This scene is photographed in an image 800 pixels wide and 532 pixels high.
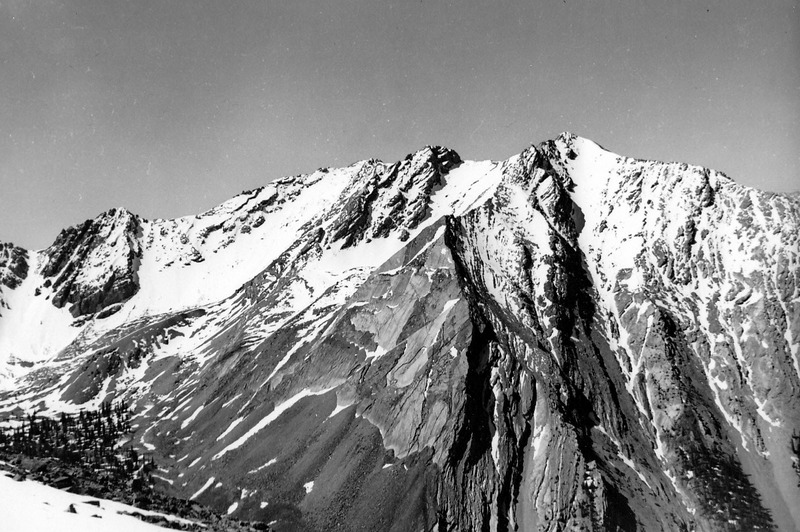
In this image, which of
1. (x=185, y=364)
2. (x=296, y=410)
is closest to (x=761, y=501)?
(x=296, y=410)

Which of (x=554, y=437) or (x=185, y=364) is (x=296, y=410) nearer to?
(x=554, y=437)

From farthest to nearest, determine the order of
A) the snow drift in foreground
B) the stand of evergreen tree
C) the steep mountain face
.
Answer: the stand of evergreen tree, the steep mountain face, the snow drift in foreground

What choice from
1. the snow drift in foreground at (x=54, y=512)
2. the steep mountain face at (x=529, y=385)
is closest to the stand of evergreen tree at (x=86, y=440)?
the steep mountain face at (x=529, y=385)

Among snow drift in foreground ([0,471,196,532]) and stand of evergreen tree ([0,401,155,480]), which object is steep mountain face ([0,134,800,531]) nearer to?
stand of evergreen tree ([0,401,155,480])

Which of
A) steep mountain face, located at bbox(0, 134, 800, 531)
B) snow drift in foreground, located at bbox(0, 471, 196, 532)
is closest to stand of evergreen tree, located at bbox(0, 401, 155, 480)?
steep mountain face, located at bbox(0, 134, 800, 531)

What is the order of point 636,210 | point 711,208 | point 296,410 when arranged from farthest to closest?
point 636,210 → point 711,208 → point 296,410

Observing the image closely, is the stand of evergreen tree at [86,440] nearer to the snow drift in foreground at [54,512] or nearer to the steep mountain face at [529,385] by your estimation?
the steep mountain face at [529,385]

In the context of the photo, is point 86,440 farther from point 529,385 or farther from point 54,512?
point 54,512

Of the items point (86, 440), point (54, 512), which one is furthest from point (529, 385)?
point (86, 440)
